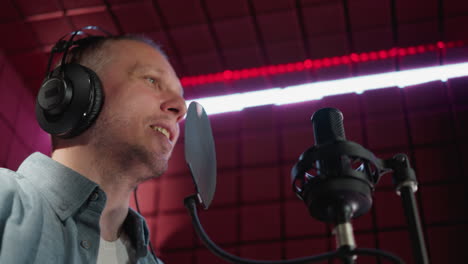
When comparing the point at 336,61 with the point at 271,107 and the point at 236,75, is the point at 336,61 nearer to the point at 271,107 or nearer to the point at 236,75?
the point at 271,107

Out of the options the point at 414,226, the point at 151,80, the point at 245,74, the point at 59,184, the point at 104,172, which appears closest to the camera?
the point at 414,226

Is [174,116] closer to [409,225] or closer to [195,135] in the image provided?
[195,135]

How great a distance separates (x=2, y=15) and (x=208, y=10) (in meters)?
1.32

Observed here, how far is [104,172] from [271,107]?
1851mm

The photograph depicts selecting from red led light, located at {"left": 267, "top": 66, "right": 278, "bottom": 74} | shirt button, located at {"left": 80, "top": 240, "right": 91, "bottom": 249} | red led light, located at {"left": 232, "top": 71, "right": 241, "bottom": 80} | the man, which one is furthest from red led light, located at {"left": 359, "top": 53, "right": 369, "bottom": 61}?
shirt button, located at {"left": 80, "top": 240, "right": 91, "bottom": 249}

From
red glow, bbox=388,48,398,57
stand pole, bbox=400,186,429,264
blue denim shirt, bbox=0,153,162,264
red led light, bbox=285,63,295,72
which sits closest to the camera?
stand pole, bbox=400,186,429,264

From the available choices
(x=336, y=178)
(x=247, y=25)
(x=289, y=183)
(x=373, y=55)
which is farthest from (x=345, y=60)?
(x=336, y=178)

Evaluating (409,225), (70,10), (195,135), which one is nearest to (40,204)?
(195,135)

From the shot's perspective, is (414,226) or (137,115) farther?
(137,115)

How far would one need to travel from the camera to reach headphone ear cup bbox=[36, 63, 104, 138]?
113cm

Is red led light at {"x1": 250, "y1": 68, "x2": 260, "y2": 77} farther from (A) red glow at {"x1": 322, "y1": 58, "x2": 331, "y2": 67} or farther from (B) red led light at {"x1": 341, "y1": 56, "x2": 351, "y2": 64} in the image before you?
(B) red led light at {"x1": 341, "y1": 56, "x2": 351, "y2": 64}

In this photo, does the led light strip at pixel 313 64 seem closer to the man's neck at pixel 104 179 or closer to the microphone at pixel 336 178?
the man's neck at pixel 104 179

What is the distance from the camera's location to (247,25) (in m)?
2.86

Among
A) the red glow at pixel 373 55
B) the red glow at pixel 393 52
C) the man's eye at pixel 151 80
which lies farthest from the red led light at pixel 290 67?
the man's eye at pixel 151 80
